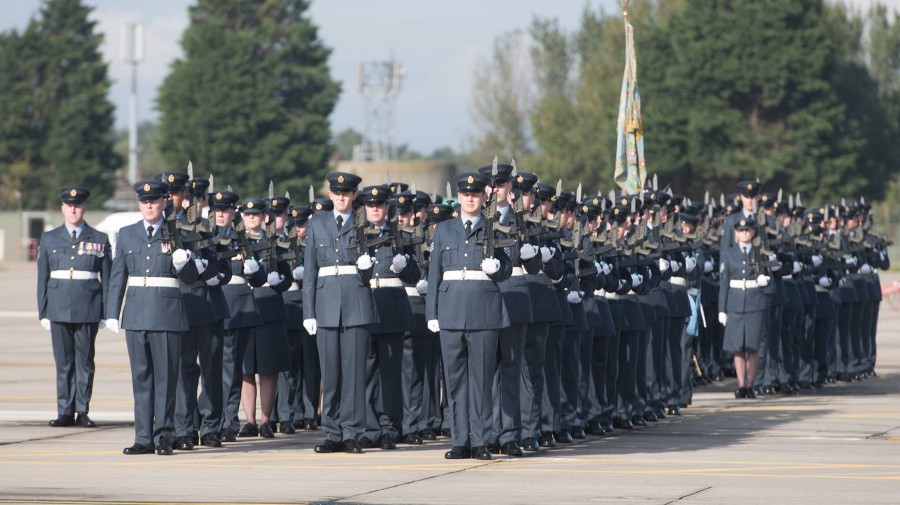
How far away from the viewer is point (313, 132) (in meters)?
76.3

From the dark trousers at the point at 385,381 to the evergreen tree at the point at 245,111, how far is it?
59623 millimetres

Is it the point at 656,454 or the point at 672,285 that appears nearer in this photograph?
the point at 656,454

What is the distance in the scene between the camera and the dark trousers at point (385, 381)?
1280 cm

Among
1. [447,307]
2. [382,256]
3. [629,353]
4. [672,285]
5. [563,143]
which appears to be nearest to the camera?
[447,307]

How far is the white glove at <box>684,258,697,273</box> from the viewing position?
16.2 m

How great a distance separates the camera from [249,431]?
13.8 m

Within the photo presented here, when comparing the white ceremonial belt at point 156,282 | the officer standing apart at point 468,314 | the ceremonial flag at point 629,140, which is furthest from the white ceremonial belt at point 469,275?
the ceremonial flag at point 629,140

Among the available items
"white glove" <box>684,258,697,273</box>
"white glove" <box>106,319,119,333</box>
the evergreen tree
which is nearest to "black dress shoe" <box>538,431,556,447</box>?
"white glove" <box>106,319,119,333</box>

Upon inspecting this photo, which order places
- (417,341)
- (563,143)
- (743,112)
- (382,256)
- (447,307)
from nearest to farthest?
(447,307) < (382,256) < (417,341) < (743,112) < (563,143)

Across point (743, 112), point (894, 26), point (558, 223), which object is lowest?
point (558, 223)

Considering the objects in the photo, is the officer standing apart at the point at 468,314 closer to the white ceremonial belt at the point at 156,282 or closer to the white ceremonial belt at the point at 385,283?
the white ceremonial belt at the point at 385,283

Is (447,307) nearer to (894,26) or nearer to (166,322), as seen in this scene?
(166,322)

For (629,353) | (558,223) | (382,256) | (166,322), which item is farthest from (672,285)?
(166,322)

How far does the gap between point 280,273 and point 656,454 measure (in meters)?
3.51
